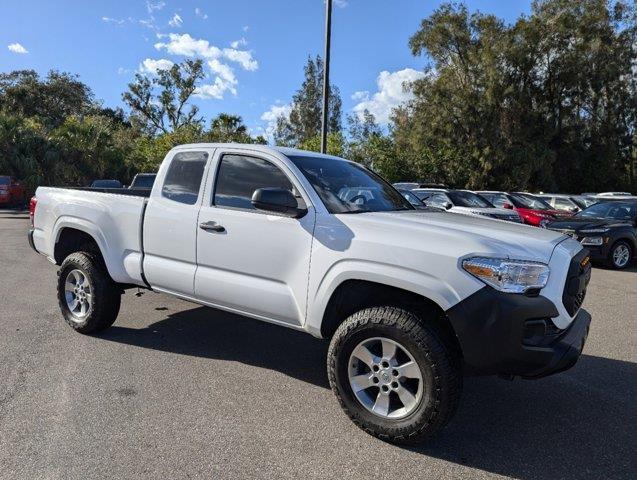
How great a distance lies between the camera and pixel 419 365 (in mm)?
3213

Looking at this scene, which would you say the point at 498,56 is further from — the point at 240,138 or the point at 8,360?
the point at 8,360

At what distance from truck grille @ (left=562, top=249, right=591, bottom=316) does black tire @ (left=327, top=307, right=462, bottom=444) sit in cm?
80

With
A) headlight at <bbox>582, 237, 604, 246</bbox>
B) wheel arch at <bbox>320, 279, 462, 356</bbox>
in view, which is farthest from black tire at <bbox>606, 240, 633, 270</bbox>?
wheel arch at <bbox>320, 279, 462, 356</bbox>

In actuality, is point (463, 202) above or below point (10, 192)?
above

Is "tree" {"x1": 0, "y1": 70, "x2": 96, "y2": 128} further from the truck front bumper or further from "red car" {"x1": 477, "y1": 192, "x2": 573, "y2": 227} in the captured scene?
the truck front bumper

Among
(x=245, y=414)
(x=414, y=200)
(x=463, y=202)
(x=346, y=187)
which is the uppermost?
(x=346, y=187)

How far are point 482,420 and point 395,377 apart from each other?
34.1 inches

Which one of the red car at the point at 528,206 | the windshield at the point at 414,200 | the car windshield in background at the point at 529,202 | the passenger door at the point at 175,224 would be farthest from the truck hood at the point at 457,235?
the car windshield in background at the point at 529,202

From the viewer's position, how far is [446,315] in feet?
10.4

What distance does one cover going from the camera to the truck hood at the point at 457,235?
3119 millimetres

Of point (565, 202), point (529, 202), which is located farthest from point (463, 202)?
point (565, 202)

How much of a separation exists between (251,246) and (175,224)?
0.89 metres

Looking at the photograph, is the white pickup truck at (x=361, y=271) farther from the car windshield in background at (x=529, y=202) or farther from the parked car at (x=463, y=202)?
the car windshield in background at (x=529, y=202)

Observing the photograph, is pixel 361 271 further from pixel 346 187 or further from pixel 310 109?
pixel 310 109
